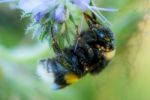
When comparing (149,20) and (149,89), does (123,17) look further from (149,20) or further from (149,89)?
(149,89)

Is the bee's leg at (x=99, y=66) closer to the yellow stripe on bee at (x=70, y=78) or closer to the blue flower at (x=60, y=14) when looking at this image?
the yellow stripe on bee at (x=70, y=78)

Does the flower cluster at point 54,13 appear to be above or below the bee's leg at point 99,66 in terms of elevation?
above

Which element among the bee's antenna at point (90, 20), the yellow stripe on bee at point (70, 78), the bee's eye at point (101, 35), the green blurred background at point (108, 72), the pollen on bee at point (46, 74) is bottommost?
the yellow stripe on bee at point (70, 78)

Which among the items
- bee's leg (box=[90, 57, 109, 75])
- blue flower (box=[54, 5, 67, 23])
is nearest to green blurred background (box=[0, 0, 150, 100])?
bee's leg (box=[90, 57, 109, 75])

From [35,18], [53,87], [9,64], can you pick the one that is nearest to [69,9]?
[35,18]

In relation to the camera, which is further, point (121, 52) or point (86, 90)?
point (86, 90)

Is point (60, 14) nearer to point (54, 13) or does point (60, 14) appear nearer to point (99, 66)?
point (54, 13)

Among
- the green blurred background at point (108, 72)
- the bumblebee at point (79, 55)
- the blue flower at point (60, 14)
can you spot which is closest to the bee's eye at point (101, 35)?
the bumblebee at point (79, 55)
